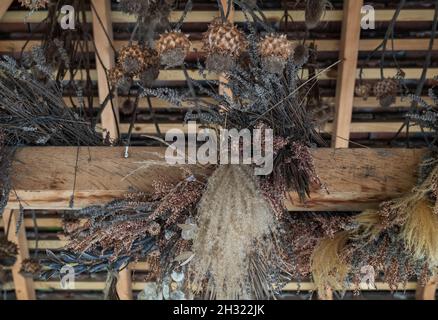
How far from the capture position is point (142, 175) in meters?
1.89

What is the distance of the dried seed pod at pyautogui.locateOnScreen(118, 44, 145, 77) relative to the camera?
2.15m

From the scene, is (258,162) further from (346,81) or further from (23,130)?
(346,81)

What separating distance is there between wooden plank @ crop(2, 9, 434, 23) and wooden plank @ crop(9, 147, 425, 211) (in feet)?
5.05

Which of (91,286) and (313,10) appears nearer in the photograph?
(313,10)

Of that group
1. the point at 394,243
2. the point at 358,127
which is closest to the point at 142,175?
the point at 394,243

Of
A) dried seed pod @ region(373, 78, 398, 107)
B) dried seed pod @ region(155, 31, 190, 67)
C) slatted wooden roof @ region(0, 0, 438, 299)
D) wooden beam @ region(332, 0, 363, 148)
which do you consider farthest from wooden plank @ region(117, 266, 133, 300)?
dried seed pod @ region(155, 31, 190, 67)

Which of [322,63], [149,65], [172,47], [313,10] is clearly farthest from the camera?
[322,63]

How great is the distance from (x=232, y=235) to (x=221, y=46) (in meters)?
0.56

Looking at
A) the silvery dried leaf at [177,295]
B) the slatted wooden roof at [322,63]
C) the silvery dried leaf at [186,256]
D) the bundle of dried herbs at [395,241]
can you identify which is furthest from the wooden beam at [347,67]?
the silvery dried leaf at [186,256]

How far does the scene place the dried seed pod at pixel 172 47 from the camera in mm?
1823

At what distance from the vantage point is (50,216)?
3.79 meters

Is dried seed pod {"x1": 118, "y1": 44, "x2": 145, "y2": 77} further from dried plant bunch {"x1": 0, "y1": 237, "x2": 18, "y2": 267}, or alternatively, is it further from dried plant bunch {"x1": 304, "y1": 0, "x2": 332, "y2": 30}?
dried plant bunch {"x1": 0, "y1": 237, "x2": 18, "y2": 267}

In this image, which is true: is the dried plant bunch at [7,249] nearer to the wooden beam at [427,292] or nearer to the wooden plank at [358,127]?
the wooden plank at [358,127]

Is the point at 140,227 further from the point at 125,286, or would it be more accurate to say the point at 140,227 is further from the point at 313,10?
the point at 125,286
